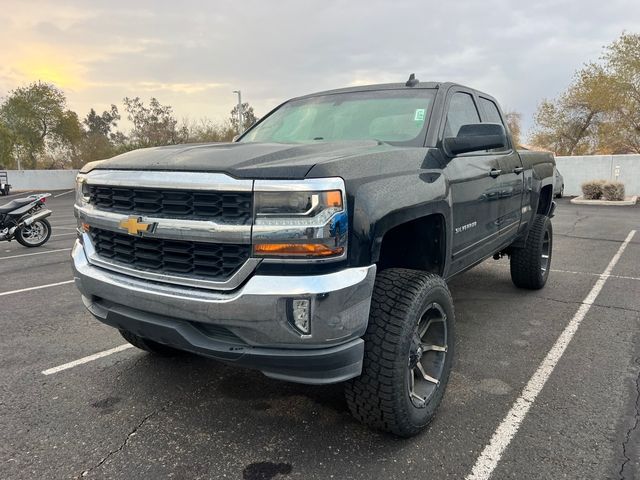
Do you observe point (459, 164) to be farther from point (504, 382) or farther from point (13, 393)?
point (13, 393)

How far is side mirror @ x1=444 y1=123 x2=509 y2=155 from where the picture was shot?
2.99m

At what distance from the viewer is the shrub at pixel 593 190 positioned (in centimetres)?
1903

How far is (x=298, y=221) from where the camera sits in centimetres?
208

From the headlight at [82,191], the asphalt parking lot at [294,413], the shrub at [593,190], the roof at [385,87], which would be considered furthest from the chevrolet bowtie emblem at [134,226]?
the shrub at [593,190]

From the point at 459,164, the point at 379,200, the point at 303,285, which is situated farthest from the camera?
the point at 459,164

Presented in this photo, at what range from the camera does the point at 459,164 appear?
10.7 feet

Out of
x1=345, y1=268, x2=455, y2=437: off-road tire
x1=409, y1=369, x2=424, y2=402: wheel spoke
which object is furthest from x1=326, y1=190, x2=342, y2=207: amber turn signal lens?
x1=409, y1=369, x2=424, y2=402: wheel spoke

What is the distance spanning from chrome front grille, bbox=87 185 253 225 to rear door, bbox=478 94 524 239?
8.43ft

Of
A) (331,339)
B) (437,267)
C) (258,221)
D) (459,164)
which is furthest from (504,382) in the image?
(258,221)

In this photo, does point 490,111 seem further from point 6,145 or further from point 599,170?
point 6,145

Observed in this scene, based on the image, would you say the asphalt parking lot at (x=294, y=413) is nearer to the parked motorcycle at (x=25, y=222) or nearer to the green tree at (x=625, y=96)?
the parked motorcycle at (x=25, y=222)

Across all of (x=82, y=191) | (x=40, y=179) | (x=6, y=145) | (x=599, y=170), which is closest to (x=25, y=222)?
(x=82, y=191)

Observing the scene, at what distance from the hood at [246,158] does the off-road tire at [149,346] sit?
4.05 feet

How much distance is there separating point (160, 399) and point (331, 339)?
1.54 m
